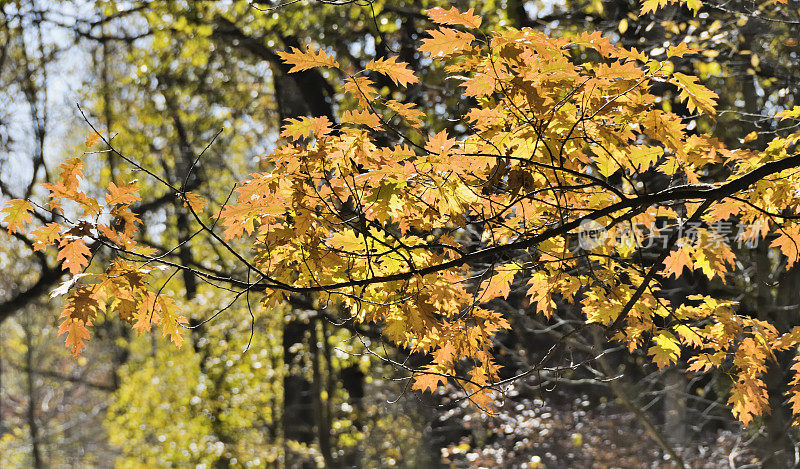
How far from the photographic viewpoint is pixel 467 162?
3172mm

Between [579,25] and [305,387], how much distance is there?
659 cm

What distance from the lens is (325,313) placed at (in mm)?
7727

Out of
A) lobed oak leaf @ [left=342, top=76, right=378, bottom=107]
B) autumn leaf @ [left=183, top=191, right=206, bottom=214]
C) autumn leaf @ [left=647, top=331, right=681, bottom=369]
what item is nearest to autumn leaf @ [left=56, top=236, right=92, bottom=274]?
autumn leaf @ [left=183, top=191, right=206, bottom=214]

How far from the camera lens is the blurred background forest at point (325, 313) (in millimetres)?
7512

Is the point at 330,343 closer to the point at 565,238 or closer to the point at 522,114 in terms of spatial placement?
the point at 565,238

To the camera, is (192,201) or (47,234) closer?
(47,234)

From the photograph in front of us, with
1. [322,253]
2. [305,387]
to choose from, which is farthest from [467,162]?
[305,387]

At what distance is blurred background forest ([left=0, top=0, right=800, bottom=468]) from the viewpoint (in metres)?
7.51

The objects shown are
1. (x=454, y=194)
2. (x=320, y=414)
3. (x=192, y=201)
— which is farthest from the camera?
(x=320, y=414)

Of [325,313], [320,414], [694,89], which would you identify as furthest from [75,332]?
[320,414]

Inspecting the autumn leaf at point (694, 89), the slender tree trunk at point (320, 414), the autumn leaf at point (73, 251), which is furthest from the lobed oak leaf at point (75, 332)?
the slender tree trunk at point (320, 414)

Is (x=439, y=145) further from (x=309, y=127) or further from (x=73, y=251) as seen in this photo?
(x=73, y=251)

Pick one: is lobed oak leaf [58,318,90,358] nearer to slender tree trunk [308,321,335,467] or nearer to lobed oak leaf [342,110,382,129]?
lobed oak leaf [342,110,382,129]

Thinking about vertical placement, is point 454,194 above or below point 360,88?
below
